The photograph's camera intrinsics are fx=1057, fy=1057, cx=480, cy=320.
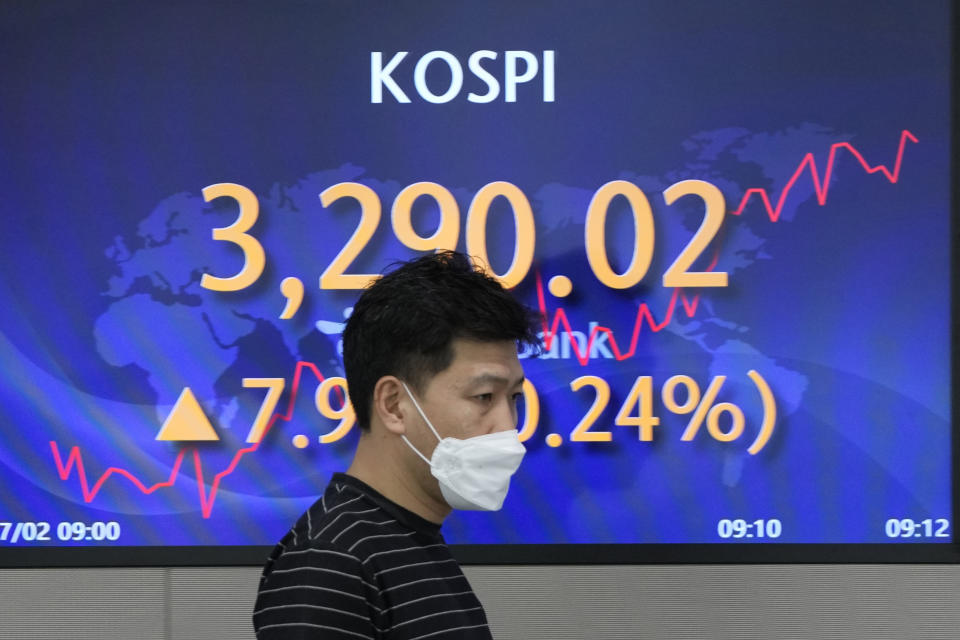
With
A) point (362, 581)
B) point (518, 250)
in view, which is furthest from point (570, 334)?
point (362, 581)

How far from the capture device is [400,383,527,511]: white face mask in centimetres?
132

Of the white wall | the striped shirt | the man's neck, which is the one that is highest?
the man's neck

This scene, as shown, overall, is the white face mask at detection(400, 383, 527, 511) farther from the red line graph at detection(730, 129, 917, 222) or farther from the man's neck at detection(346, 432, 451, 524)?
the red line graph at detection(730, 129, 917, 222)

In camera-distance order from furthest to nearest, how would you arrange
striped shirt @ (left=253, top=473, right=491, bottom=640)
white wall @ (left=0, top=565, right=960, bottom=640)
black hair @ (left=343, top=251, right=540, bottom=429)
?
white wall @ (left=0, top=565, right=960, bottom=640) → black hair @ (left=343, top=251, right=540, bottom=429) → striped shirt @ (left=253, top=473, right=491, bottom=640)

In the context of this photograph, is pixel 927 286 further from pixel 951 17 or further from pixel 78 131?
pixel 78 131

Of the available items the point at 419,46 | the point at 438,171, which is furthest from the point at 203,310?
the point at 419,46

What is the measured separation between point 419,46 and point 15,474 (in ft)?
4.54

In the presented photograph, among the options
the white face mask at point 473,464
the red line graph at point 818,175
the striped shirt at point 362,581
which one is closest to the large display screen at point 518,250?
the red line graph at point 818,175

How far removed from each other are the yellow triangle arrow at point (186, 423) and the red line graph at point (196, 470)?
0.13 ft

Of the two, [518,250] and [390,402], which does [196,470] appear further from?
[390,402]

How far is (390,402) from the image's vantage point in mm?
1323

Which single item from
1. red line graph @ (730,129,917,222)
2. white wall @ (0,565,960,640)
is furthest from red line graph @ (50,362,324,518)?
red line graph @ (730,129,917,222)

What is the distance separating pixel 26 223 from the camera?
250 cm

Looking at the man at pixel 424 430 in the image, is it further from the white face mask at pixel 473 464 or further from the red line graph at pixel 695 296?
the red line graph at pixel 695 296
